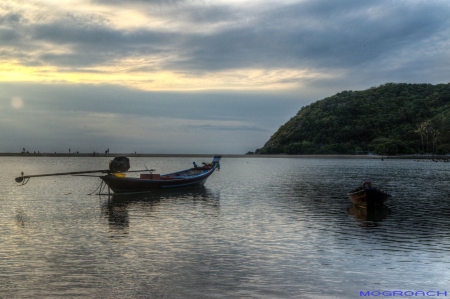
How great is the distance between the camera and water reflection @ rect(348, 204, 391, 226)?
28109mm

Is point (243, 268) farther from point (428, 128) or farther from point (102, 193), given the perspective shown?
point (428, 128)

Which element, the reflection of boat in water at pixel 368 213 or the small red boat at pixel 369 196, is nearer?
the reflection of boat in water at pixel 368 213

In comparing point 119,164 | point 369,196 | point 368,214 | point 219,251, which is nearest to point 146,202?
point 119,164

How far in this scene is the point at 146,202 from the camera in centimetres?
3909

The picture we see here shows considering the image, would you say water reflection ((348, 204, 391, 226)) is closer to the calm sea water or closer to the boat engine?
the calm sea water

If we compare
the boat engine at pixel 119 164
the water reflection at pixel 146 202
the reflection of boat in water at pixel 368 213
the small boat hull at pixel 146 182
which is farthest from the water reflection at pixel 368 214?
the boat engine at pixel 119 164

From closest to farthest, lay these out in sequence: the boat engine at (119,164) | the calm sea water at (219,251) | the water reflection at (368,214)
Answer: the calm sea water at (219,251), the water reflection at (368,214), the boat engine at (119,164)

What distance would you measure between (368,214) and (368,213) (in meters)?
0.51

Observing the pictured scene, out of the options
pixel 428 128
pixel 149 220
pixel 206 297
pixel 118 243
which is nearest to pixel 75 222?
pixel 149 220

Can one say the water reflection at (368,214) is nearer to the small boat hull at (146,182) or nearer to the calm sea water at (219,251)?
the calm sea water at (219,251)

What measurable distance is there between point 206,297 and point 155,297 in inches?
57.3

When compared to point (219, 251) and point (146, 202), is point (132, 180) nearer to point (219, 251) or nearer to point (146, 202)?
point (146, 202)

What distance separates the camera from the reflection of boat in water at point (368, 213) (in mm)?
29375

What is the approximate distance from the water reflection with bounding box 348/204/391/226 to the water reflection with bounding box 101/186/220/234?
9.46 metres
